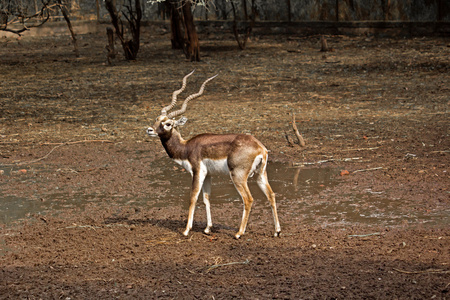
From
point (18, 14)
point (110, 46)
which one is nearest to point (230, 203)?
point (18, 14)

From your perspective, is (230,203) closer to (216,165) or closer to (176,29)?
(216,165)

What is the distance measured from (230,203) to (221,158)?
5.13 feet

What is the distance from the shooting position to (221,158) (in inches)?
250

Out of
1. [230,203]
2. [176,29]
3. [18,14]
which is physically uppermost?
[18,14]

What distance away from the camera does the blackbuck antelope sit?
626 centimetres

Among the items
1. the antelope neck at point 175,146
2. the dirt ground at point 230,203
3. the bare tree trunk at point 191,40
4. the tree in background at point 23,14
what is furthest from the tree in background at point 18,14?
the antelope neck at point 175,146

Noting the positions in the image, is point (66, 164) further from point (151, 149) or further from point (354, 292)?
point (354, 292)

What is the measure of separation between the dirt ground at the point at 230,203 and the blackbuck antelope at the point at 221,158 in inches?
16.9

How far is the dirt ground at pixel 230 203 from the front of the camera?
5355 mm

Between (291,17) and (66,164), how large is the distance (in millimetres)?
20873

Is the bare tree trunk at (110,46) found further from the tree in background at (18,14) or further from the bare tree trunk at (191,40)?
the bare tree trunk at (191,40)

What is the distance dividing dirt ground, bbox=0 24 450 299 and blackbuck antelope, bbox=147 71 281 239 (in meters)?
0.43

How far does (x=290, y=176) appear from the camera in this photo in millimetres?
Answer: 8781

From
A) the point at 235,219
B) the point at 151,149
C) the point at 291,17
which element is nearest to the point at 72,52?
the point at 291,17
